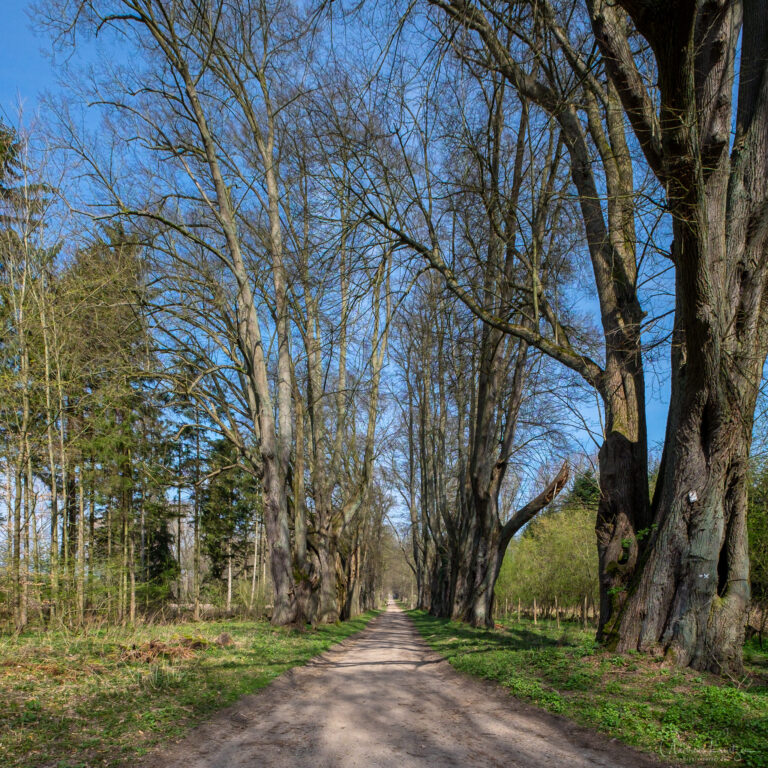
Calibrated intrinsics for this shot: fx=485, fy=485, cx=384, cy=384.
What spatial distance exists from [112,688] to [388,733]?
2.76 metres

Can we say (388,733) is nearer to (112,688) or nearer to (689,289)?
(112,688)

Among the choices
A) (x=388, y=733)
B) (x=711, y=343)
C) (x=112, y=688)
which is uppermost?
(x=711, y=343)

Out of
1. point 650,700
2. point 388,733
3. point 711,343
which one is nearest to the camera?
point 388,733

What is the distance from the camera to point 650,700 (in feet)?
13.9

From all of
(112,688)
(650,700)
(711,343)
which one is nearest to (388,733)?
(650,700)

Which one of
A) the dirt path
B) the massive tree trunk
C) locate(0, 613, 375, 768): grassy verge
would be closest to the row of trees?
the massive tree trunk

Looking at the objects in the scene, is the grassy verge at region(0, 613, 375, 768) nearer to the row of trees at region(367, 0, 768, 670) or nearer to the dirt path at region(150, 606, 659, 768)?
the dirt path at region(150, 606, 659, 768)

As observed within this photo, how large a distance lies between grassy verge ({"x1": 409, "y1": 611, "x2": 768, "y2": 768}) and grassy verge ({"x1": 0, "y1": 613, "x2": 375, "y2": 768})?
3.28m

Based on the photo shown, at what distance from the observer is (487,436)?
13.0m

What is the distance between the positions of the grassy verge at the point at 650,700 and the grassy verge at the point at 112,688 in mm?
3279

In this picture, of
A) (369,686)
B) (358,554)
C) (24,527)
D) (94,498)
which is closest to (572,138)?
(369,686)

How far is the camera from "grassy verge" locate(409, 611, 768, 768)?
3354 mm

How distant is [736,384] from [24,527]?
34.1 feet

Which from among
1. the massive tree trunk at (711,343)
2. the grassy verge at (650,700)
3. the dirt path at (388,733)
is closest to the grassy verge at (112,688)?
the dirt path at (388,733)
